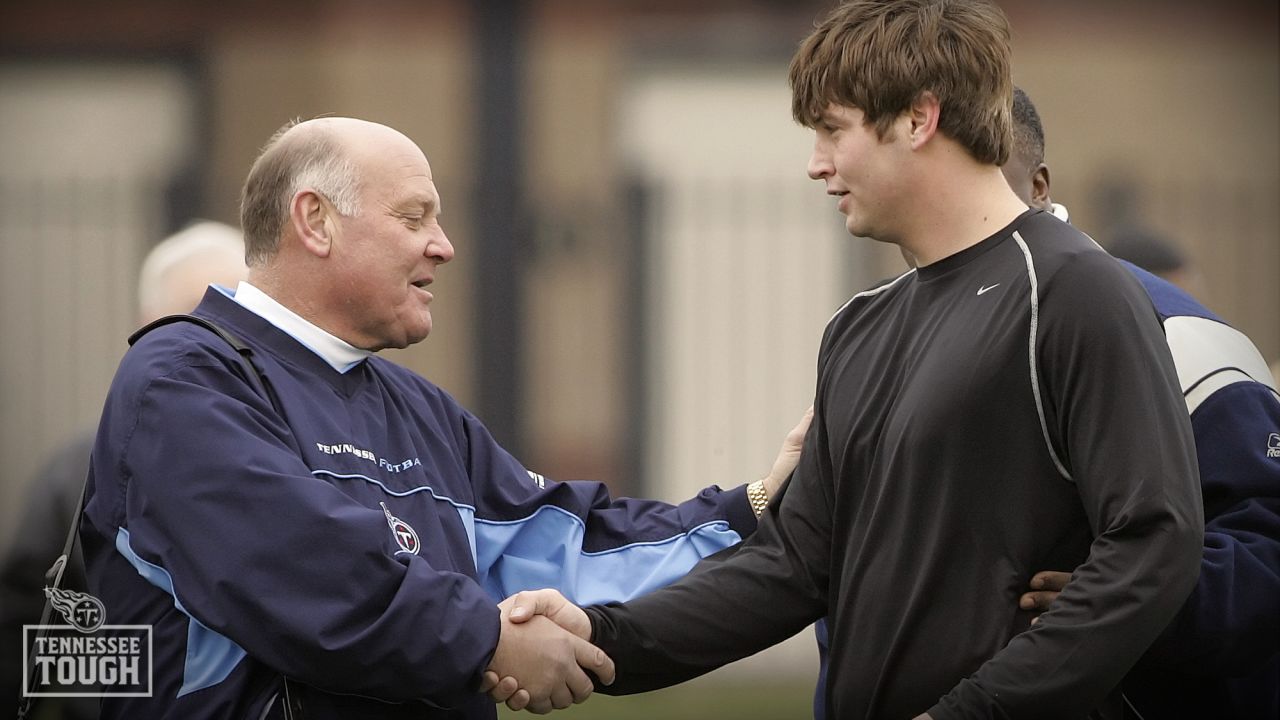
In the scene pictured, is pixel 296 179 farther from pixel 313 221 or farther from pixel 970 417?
pixel 970 417

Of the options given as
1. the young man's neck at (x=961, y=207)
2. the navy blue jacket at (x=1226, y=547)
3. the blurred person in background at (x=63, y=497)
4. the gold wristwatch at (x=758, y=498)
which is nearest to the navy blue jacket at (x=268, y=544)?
the gold wristwatch at (x=758, y=498)

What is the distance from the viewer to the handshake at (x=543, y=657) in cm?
358

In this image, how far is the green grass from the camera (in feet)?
28.3

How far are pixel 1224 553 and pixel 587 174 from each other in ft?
25.9

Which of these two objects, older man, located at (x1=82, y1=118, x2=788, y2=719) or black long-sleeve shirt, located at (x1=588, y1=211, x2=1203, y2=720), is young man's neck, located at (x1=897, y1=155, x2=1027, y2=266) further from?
older man, located at (x1=82, y1=118, x2=788, y2=719)

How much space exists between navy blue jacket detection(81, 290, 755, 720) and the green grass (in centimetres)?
513

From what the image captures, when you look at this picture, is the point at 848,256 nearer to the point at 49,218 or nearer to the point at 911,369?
the point at 49,218

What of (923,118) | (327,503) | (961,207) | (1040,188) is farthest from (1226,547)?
(327,503)

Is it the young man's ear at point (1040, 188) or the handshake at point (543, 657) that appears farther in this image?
the young man's ear at point (1040, 188)

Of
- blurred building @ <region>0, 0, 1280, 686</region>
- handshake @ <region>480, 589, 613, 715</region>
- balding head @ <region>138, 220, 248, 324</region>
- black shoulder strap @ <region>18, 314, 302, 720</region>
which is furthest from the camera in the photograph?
blurred building @ <region>0, 0, 1280, 686</region>

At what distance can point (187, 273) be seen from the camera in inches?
199

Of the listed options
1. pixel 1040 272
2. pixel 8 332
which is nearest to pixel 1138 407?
pixel 1040 272

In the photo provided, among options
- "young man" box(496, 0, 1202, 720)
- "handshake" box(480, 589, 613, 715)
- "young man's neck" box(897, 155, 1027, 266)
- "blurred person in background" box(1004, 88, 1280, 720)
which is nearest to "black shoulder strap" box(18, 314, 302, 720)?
"handshake" box(480, 589, 613, 715)

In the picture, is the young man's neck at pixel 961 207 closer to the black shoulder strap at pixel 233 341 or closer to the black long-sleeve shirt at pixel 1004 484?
the black long-sleeve shirt at pixel 1004 484
